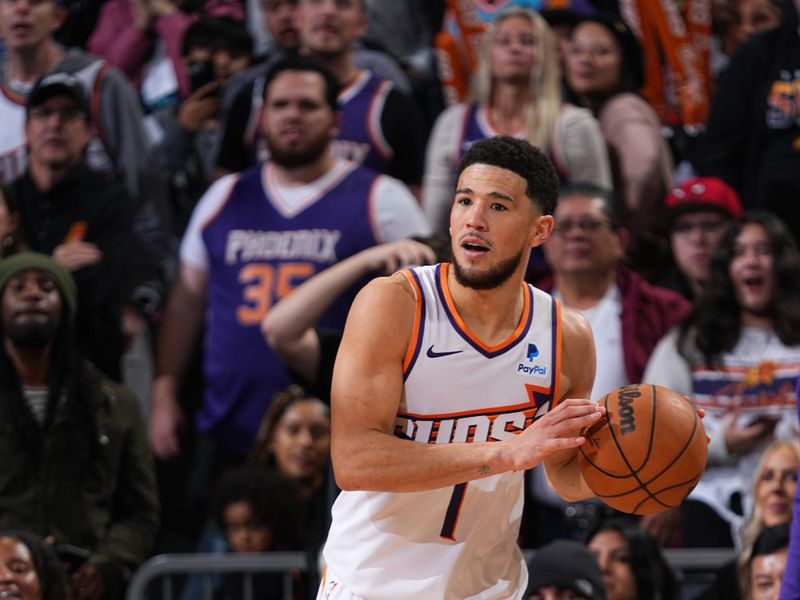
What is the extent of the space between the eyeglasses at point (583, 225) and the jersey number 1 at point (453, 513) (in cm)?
289

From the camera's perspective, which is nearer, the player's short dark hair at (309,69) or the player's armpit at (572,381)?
the player's armpit at (572,381)

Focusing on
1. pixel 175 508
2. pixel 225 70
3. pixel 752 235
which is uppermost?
pixel 225 70

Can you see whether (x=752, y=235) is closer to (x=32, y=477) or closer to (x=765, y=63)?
(x=765, y=63)

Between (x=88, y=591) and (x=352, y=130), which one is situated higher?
(x=352, y=130)

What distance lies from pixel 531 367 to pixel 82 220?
3.63 metres

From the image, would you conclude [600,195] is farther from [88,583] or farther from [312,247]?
[88,583]

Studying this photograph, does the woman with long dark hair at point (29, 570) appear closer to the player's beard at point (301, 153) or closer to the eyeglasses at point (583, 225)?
the player's beard at point (301, 153)

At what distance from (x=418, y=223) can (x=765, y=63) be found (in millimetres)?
2235

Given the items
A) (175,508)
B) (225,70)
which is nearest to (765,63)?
(225,70)

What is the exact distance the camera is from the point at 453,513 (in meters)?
4.30

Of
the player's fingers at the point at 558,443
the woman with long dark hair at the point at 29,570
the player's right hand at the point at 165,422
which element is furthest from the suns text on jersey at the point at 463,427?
the player's right hand at the point at 165,422

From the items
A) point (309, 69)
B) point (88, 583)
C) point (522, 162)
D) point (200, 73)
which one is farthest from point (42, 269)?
point (522, 162)

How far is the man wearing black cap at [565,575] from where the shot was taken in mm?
5559

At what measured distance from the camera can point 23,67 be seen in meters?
7.97
